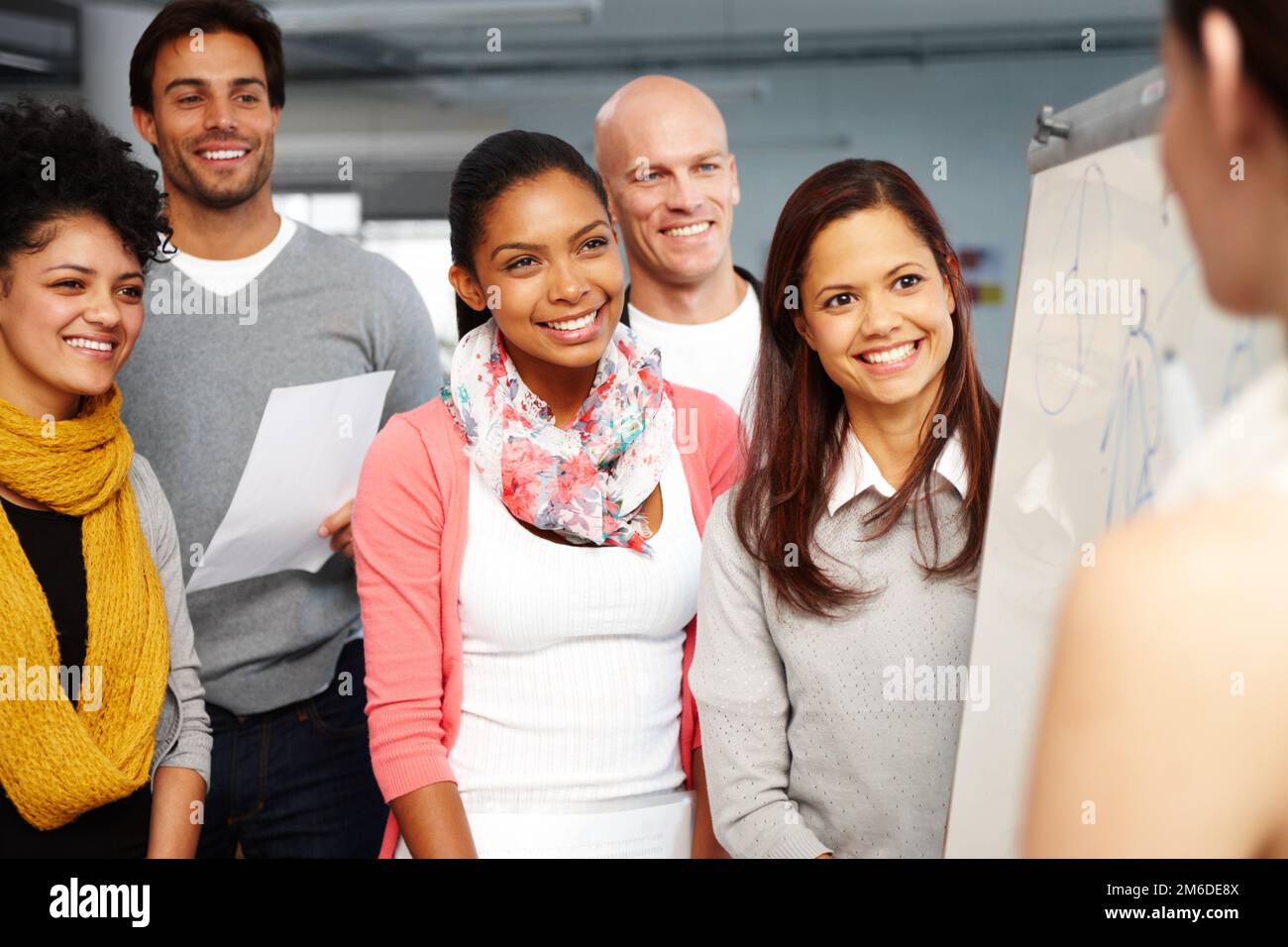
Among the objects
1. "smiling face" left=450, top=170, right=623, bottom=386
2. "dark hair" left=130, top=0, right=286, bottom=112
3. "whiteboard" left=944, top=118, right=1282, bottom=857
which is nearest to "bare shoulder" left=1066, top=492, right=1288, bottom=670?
"whiteboard" left=944, top=118, right=1282, bottom=857

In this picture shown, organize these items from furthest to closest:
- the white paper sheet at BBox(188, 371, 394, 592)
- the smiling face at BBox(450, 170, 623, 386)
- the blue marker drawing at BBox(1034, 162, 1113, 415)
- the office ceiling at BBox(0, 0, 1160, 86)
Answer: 1. the office ceiling at BBox(0, 0, 1160, 86)
2. the white paper sheet at BBox(188, 371, 394, 592)
3. the smiling face at BBox(450, 170, 623, 386)
4. the blue marker drawing at BBox(1034, 162, 1113, 415)

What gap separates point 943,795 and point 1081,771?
0.87 metres

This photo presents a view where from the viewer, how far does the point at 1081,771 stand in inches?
25.1

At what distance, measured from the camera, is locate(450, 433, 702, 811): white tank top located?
1.59m

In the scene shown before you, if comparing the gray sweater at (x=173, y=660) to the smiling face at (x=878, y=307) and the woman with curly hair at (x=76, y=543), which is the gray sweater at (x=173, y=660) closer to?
the woman with curly hair at (x=76, y=543)

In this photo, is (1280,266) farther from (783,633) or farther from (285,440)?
(285,440)

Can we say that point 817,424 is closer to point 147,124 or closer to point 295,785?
point 295,785

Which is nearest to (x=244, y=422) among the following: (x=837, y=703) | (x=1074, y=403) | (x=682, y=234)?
(x=682, y=234)

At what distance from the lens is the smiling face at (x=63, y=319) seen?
161 cm

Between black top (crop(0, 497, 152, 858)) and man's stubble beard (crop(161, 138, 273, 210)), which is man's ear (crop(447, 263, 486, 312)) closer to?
man's stubble beard (crop(161, 138, 273, 210))

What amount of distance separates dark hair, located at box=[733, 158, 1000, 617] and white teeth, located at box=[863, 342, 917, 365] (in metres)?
0.08

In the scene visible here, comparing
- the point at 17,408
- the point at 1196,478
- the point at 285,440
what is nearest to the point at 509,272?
the point at 285,440

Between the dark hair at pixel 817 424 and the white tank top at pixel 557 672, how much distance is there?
18 cm

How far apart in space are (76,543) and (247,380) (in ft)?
1.52
